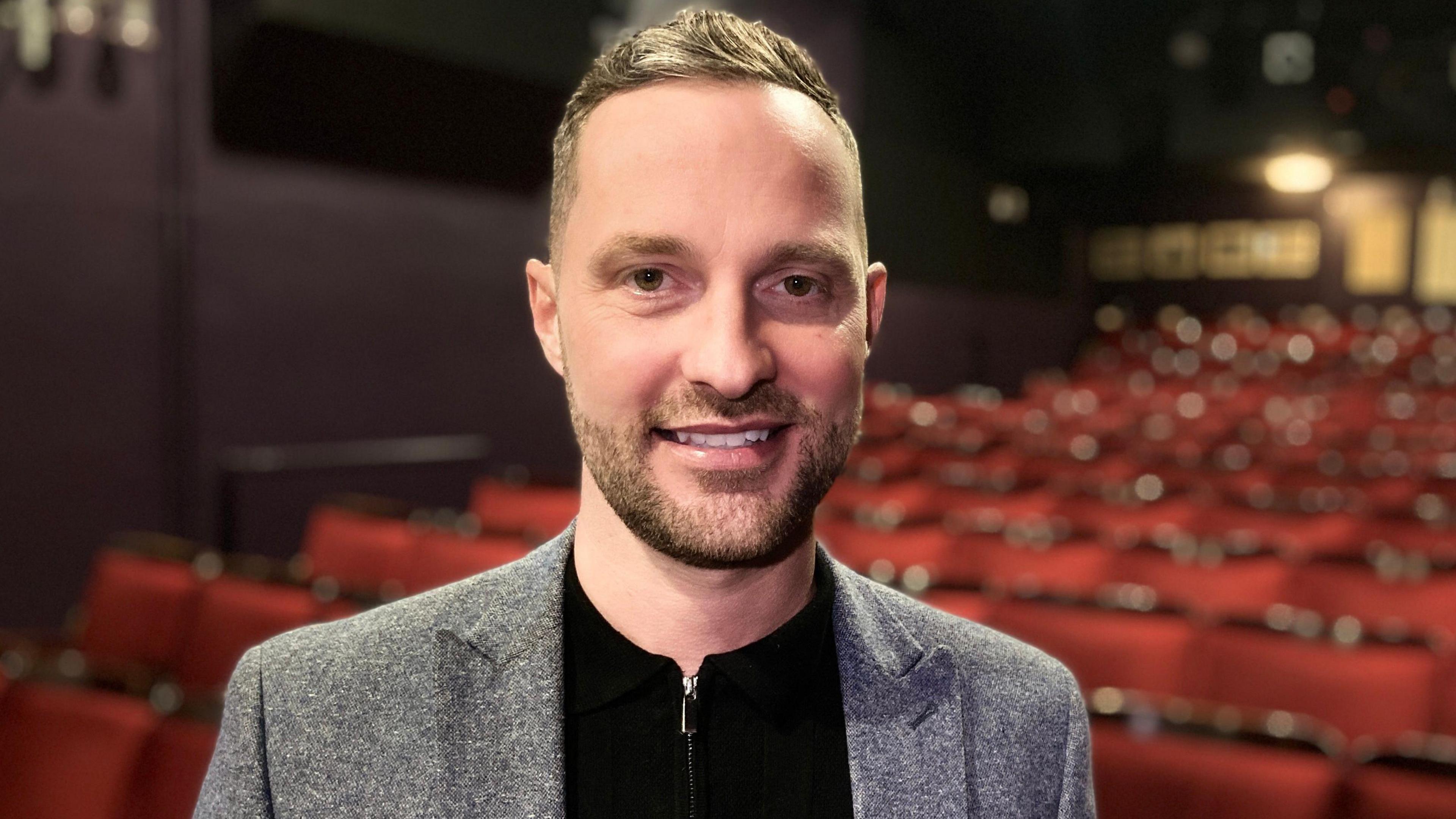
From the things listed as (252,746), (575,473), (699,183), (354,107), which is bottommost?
(575,473)

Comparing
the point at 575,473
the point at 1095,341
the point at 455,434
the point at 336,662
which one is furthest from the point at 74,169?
the point at 1095,341

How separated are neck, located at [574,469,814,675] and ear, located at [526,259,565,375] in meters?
0.05

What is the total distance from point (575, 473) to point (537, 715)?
263 centimetres

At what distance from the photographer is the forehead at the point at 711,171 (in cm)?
34

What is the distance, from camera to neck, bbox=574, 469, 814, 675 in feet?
1.19

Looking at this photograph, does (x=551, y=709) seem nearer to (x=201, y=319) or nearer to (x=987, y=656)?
(x=987, y=656)

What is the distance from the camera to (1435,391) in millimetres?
3805

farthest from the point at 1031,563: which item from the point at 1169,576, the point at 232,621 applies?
the point at 232,621

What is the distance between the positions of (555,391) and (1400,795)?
2590 mm

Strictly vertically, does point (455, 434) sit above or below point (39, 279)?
below

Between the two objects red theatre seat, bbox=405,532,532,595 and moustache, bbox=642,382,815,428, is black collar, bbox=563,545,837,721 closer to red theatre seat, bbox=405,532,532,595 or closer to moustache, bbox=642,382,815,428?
moustache, bbox=642,382,815,428

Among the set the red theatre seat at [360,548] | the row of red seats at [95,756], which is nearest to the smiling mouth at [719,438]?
the row of red seats at [95,756]

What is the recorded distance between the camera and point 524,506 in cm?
185

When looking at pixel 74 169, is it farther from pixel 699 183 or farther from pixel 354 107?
pixel 699 183
